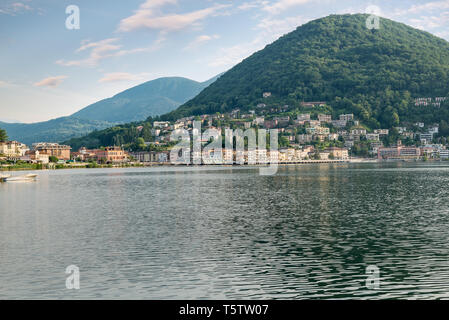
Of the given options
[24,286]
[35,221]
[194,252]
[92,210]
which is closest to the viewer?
[24,286]

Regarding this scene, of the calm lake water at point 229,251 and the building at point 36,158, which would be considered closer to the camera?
the calm lake water at point 229,251

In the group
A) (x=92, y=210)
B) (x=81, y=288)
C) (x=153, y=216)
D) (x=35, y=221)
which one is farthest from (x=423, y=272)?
(x=92, y=210)

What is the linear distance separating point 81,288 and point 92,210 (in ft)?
70.1

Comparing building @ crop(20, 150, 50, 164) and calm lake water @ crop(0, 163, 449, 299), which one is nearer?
calm lake water @ crop(0, 163, 449, 299)

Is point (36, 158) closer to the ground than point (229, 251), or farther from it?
farther from it

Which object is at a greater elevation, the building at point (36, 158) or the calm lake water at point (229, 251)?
the building at point (36, 158)

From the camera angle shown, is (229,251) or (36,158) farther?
(36,158)

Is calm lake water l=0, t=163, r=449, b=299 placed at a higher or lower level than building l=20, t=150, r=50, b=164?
lower
